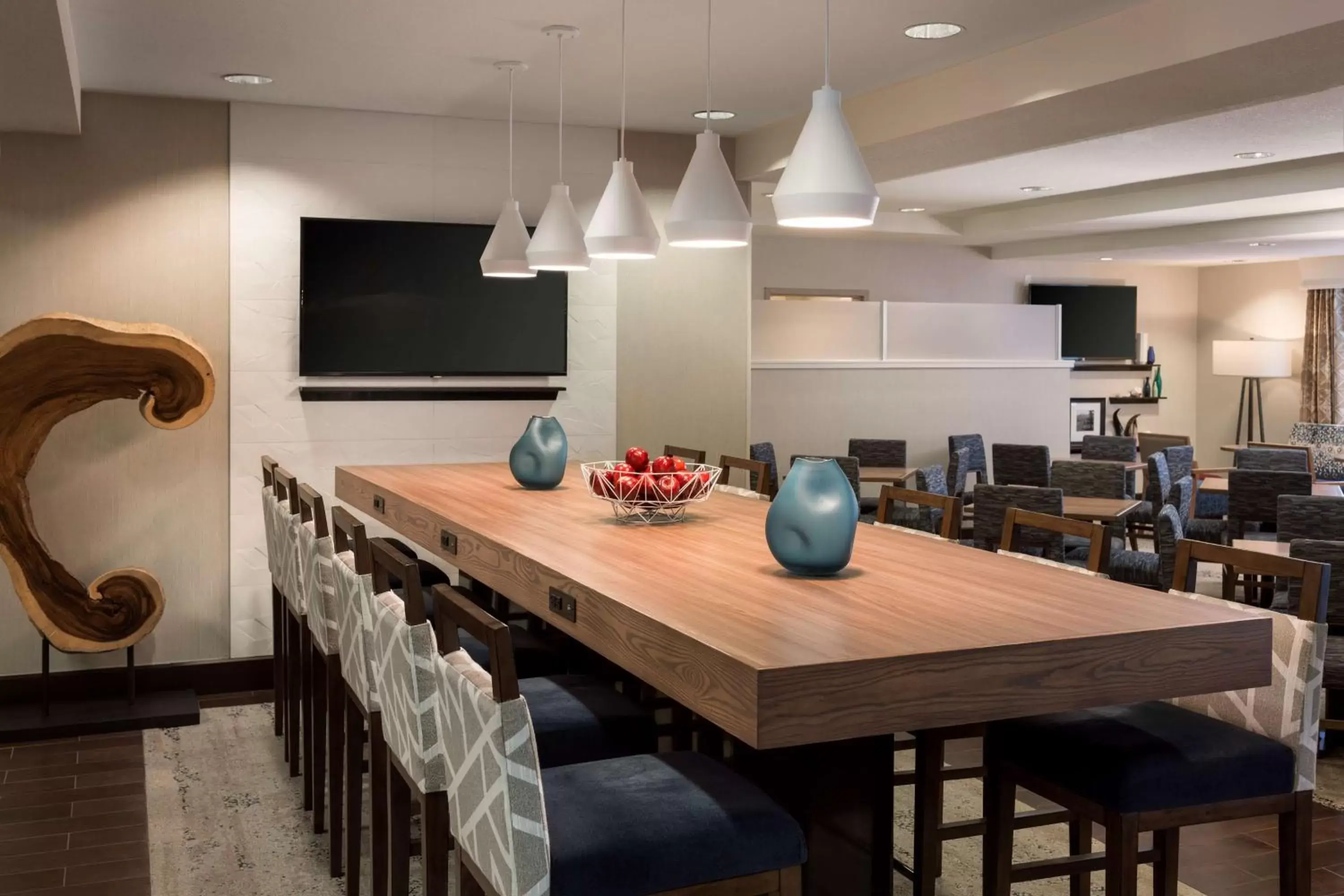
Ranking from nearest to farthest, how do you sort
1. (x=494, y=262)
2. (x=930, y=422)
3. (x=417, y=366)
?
(x=494, y=262), (x=417, y=366), (x=930, y=422)

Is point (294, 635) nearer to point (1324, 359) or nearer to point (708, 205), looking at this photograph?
point (708, 205)

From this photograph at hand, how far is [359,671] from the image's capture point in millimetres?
2875

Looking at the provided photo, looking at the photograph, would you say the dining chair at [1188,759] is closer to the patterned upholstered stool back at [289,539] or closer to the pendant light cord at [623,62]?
the pendant light cord at [623,62]

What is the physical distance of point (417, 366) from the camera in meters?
5.68

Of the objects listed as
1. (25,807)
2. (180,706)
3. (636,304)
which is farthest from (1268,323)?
(25,807)

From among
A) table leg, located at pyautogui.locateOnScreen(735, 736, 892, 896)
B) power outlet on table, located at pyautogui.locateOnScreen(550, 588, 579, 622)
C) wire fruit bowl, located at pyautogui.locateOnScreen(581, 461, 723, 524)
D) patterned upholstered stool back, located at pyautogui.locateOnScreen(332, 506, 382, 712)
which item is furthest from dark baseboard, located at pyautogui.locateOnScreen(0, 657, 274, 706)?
table leg, located at pyautogui.locateOnScreen(735, 736, 892, 896)

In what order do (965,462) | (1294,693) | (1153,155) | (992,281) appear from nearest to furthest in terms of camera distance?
1. (1294,693)
2. (1153,155)
3. (965,462)
4. (992,281)

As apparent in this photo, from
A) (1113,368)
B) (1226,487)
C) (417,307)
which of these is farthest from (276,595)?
(1113,368)

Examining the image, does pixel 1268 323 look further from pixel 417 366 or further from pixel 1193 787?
pixel 1193 787

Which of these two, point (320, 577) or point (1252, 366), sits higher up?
point (1252, 366)

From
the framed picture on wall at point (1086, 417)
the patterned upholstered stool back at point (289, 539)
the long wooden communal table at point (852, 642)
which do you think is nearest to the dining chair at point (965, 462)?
the framed picture on wall at point (1086, 417)

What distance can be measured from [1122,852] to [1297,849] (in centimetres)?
40

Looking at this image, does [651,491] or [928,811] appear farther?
[651,491]

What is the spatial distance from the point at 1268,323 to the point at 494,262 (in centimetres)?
1009
